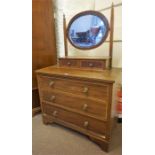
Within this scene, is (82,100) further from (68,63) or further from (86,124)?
(68,63)

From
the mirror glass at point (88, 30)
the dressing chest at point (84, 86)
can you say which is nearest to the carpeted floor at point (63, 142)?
the dressing chest at point (84, 86)

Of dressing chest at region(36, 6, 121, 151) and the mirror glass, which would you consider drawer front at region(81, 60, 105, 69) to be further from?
the mirror glass

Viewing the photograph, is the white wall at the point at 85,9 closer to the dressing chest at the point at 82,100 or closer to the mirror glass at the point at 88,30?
the mirror glass at the point at 88,30

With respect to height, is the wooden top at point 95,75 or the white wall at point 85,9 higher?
the white wall at point 85,9

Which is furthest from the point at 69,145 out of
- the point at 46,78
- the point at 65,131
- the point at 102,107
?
the point at 46,78

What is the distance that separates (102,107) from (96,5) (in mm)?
1320

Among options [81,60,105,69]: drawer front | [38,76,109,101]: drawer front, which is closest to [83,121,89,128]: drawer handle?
[38,76,109,101]: drawer front

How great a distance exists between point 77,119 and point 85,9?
140 cm

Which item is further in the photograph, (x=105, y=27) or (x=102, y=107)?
(x=105, y=27)

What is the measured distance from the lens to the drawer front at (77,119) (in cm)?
174

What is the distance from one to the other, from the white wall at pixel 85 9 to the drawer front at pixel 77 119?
815 mm
